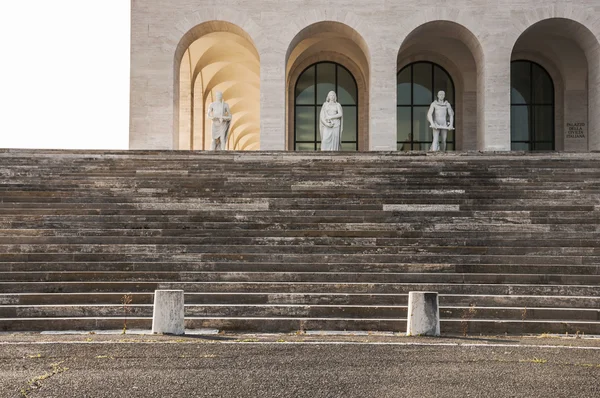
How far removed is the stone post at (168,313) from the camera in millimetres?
8227

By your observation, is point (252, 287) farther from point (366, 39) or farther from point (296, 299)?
point (366, 39)

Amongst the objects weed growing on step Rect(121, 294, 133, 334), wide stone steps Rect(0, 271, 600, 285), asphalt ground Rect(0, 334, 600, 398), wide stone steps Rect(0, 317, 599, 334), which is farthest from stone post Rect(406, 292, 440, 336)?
weed growing on step Rect(121, 294, 133, 334)

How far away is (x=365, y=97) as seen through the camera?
2722 centimetres

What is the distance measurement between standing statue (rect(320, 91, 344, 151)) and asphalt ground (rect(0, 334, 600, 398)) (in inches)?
517

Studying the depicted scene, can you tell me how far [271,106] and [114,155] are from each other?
690 centimetres

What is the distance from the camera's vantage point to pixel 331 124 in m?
20.8

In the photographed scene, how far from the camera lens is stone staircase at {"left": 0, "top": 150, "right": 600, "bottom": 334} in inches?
352

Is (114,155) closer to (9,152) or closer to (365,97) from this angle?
(9,152)

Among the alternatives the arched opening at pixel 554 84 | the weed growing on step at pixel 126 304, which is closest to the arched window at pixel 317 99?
the arched opening at pixel 554 84

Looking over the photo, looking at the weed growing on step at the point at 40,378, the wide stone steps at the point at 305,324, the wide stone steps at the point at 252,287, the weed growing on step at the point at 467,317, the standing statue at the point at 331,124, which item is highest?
the standing statue at the point at 331,124

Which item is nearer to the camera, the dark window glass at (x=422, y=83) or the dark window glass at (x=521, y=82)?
the dark window glass at (x=521, y=82)

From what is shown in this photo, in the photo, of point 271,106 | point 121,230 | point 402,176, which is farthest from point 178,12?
point 121,230

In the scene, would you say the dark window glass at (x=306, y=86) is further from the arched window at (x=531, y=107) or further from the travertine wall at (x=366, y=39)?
the arched window at (x=531, y=107)

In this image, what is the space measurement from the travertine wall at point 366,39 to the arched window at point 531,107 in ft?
11.9
